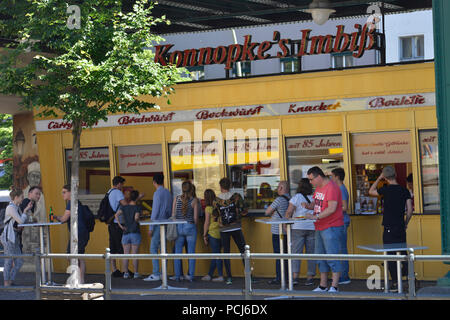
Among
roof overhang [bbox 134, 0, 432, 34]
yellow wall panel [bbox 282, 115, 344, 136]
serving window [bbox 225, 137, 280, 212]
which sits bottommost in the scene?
serving window [bbox 225, 137, 280, 212]

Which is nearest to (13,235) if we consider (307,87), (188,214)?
(188,214)

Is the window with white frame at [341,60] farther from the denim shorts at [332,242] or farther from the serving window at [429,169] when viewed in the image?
the denim shorts at [332,242]

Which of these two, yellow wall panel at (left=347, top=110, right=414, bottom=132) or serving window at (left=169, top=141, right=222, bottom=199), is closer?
yellow wall panel at (left=347, top=110, right=414, bottom=132)

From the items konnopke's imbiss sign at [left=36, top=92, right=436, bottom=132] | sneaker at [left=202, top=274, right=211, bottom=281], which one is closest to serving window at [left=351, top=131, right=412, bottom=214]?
konnopke's imbiss sign at [left=36, top=92, right=436, bottom=132]

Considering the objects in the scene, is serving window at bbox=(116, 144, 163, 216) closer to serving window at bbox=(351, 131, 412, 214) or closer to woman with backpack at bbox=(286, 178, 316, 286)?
woman with backpack at bbox=(286, 178, 316, 286)

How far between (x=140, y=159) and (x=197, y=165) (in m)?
1.26

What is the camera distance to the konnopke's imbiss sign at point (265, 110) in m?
14.6

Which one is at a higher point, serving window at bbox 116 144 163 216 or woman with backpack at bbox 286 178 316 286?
serving window at bbox 116 144 163 216

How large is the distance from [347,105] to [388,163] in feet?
3.98

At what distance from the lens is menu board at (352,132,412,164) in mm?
14641

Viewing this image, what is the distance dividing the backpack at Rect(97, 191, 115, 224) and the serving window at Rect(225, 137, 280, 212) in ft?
7.29

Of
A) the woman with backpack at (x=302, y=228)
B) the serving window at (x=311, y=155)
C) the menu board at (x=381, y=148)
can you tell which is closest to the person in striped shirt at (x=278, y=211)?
the woman with backpack at (x=302, y=228)

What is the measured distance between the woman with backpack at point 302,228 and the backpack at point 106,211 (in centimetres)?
358

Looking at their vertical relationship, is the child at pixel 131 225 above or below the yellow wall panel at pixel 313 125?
below
